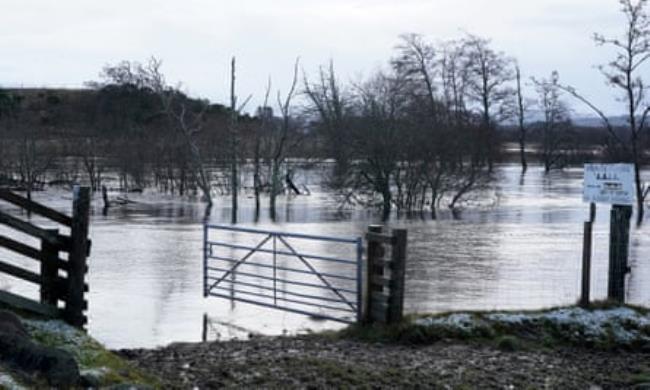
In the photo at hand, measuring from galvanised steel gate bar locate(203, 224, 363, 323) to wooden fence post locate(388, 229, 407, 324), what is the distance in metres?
0.65

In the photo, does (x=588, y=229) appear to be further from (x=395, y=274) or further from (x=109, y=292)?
(x=109, y=292)

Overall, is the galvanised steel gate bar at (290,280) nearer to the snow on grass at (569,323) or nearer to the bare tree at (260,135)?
the snow on grass at (569,323)

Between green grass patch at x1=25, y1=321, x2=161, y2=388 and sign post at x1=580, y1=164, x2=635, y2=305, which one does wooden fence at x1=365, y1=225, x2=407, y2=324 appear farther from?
green grass patch at x1=25, y1=321, x2=161, y2=388

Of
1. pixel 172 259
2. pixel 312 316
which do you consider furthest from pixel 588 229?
pixel 172 259

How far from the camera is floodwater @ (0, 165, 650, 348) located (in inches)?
554

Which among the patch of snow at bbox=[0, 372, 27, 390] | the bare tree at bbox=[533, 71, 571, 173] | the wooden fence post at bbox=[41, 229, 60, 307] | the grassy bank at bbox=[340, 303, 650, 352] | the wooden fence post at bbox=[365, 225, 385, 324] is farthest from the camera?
the bare tree at bbox=[533, 71, 571, 173]

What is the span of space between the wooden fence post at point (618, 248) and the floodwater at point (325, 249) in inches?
88.2

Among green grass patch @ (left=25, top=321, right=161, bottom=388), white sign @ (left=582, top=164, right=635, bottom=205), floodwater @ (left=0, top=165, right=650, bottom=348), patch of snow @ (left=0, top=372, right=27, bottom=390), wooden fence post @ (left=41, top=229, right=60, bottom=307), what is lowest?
floodwater @ (left=0, top=165, right=650, bottom=348)

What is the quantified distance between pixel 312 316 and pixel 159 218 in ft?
85.2

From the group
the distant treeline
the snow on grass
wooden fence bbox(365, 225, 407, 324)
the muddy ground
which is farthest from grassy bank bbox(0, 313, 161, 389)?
the distant treeline

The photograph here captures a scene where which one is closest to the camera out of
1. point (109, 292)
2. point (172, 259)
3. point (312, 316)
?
point (312, 316)

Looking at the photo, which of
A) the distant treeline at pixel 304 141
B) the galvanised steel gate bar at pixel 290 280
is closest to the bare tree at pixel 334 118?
the distant treeline at pixel 304 141

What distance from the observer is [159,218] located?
39.5 metres

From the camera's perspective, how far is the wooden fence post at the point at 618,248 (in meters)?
12.8
